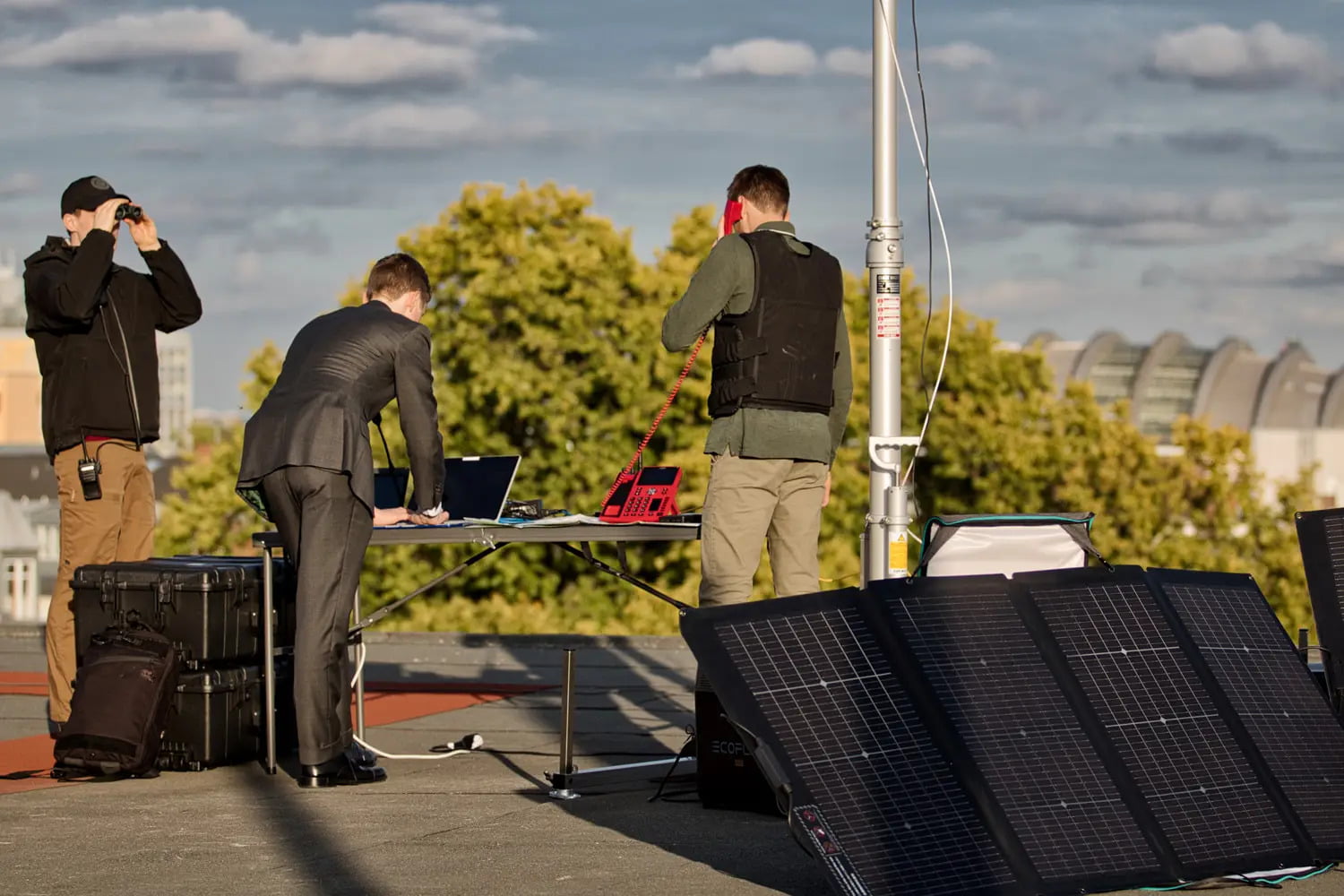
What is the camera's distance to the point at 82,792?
7.72m

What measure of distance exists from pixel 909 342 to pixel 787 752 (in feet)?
118

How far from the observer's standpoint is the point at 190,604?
27.1 ft

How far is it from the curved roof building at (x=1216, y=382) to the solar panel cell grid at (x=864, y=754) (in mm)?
109287

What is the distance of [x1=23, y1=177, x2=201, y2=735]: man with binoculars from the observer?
883 cm

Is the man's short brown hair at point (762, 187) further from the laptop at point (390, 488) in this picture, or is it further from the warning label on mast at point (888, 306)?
the laptop at point (390, 488)

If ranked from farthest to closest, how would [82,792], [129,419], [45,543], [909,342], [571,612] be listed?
1. [45,543]
2. [909,342]
3. [571,612]
4. [129,419]
5. [82,792]

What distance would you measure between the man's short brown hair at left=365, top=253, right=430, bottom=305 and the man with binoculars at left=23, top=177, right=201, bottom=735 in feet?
4.60

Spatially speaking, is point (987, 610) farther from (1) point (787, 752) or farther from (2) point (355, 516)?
(2) point (355, 516)

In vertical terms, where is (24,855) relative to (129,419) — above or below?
below

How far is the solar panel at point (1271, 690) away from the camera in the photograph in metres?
5.93

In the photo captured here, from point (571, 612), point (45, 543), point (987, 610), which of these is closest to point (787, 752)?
point (987, 610)

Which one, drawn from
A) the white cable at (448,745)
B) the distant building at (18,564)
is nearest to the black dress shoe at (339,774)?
the white cable at (448,745)

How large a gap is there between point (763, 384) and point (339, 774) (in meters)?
2.43

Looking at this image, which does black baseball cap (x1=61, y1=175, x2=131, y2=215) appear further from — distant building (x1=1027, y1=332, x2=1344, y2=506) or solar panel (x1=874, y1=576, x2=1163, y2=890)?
distant building (x1=1027, y1=332, x2=1344, y2=506)
